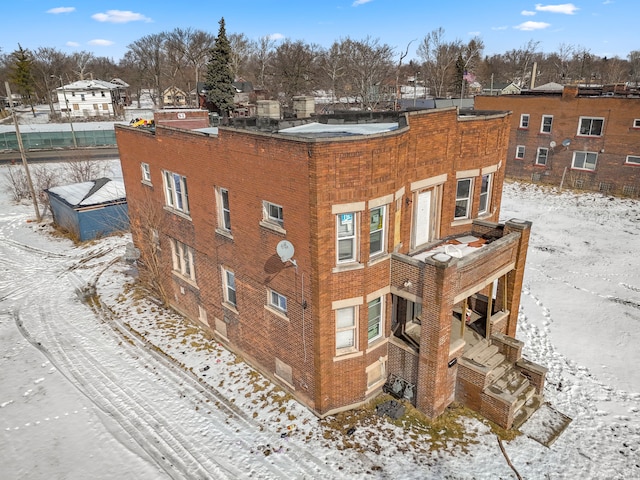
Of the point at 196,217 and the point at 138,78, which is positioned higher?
the point at 138,78

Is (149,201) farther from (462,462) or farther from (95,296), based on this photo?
(462,462)

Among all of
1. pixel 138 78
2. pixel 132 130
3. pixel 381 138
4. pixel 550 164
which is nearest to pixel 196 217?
pixel 132 130

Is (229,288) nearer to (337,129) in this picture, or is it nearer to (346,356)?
(346,356)

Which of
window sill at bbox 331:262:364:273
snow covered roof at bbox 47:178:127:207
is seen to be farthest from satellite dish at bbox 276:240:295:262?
snow covered roof at bbox 47:178:127:207

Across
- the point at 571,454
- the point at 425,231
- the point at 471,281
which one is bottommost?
the point at 571,454

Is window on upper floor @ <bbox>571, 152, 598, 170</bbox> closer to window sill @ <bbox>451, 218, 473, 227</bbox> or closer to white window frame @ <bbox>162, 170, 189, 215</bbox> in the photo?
window sill @ <bbox>451, 218, 473, 227</bbox>

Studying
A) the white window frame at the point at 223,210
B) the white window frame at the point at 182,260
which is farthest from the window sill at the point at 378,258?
the white window frame at the point at 182,260

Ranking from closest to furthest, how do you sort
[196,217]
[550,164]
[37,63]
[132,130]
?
[196,217], [132,130], [550,164], [37,63]

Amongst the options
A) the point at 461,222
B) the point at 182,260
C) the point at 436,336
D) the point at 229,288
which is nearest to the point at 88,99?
the point at 182,260
